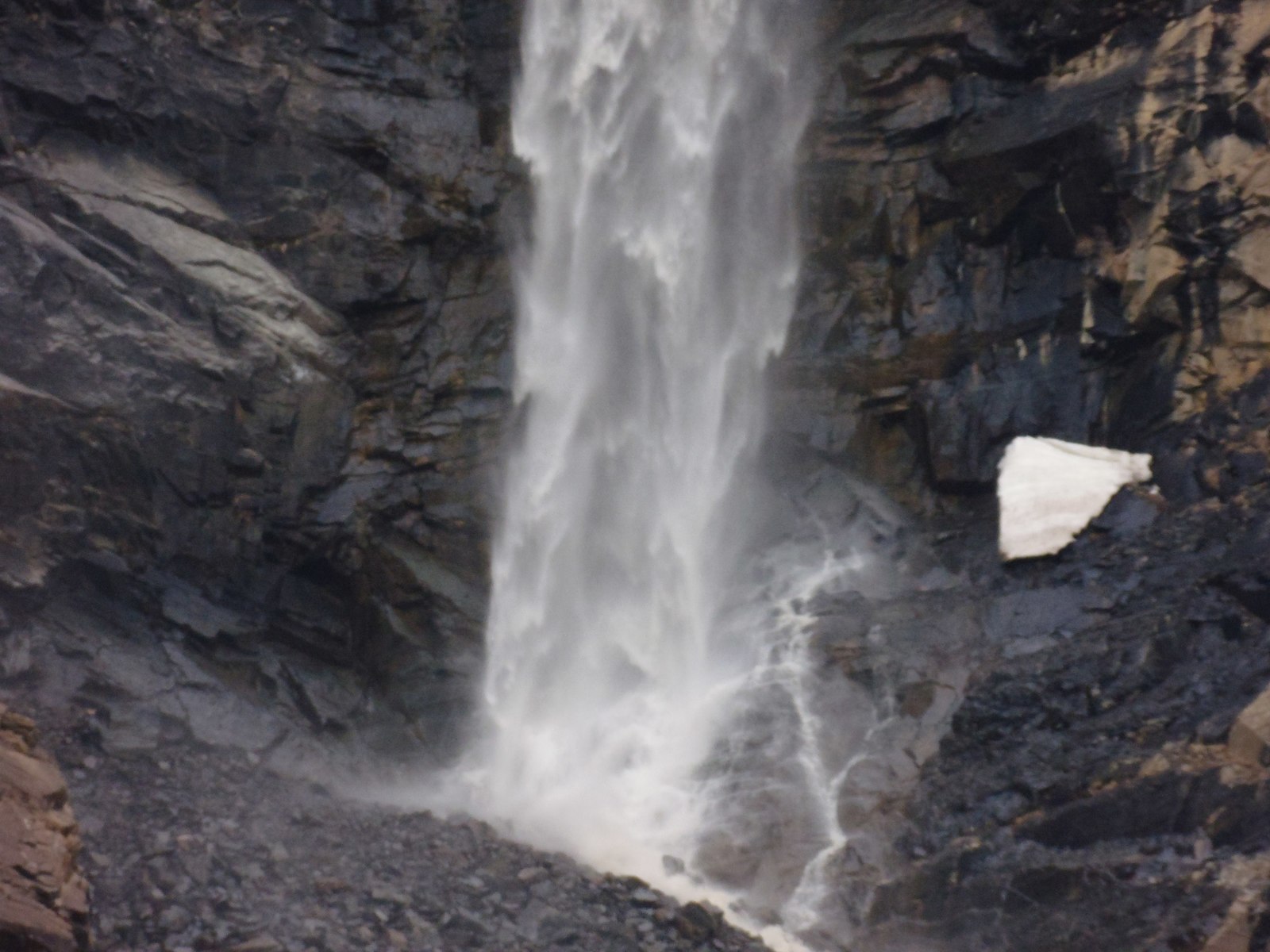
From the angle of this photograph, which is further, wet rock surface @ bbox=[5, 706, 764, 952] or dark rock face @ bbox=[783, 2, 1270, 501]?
dark rock face @ bbox=[783, 2, 1270, 501]

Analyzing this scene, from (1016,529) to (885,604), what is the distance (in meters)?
2.51

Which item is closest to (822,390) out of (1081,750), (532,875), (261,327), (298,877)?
(1081,750)

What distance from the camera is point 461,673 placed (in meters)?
19.3

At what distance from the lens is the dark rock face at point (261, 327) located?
1630 cm

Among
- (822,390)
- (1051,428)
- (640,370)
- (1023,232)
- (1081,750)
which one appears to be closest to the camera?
(1081,750)

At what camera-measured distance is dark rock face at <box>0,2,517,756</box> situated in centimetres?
1630

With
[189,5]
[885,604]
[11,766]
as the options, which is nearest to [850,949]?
[885,604]

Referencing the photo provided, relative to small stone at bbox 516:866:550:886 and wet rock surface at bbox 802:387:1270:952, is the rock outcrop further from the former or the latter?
wet rock surface at bbox 802:387:1270:952

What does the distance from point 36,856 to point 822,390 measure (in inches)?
617

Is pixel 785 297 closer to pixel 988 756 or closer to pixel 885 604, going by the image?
pixel 885 604

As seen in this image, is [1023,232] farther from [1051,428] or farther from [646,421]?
[646,421]

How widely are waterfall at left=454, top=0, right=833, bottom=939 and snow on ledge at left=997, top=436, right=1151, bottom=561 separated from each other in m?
4.64

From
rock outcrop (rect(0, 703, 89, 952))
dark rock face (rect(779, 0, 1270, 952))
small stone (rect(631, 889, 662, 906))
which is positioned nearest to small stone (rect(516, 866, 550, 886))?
small stone (rect(631, 889, 662, 906))

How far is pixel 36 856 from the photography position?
10.0 meters
